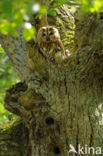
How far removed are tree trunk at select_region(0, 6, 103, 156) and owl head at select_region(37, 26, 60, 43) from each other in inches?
34.1

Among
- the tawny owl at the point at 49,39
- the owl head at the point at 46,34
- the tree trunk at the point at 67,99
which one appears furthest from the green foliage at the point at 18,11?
the owl head at the point at 46,34

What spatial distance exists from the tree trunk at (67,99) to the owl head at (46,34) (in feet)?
2.84

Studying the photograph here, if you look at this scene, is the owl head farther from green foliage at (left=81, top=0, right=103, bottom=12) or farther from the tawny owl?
green foliage at (left=81, top=0, right=103, bottom=12)

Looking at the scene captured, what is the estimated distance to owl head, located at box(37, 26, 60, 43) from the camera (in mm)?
5272

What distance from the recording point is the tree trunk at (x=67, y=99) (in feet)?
13.3

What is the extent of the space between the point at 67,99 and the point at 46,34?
→ 5.73 feet

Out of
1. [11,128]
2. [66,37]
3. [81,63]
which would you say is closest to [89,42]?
[81,63]

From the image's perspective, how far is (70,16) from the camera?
627 cm

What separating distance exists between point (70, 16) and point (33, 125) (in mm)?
3197

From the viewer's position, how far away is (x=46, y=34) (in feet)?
17.4

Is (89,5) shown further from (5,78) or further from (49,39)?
(5,78)

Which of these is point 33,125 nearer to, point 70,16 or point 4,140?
point 4,140

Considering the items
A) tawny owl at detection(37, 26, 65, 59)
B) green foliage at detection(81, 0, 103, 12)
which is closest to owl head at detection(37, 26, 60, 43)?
tawny owl at detection(37, 26, 65, 59)

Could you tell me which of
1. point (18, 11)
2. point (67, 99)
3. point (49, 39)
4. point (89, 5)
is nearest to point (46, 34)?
point (49, 39)
